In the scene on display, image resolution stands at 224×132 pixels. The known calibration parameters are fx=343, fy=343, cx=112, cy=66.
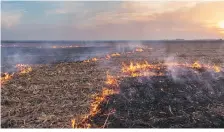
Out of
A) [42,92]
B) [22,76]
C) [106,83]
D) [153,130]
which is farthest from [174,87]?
[22,76]

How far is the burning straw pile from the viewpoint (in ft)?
31.0

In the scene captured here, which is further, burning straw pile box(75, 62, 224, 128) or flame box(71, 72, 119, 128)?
burning straw pile box(75, 62, 224, 128)

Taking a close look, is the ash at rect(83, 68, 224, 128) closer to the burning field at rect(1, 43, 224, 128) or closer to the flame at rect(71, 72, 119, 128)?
the burning field at rect(1, 43, 224, 128)

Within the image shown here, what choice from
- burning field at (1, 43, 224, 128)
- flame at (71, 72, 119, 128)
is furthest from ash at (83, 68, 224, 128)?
flame at (71, 72, 119, 128)

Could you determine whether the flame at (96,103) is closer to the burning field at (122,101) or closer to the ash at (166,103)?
the burning field at (122,101)

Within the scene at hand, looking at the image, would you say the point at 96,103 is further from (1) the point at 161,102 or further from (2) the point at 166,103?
(2) the point at 166,103

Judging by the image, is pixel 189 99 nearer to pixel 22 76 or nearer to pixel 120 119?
pixel 120 119

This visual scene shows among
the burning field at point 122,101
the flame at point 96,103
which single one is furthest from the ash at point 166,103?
the flame at point 96,103

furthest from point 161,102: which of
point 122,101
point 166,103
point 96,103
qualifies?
point 96,103

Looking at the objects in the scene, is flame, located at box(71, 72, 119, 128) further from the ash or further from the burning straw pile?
the ash

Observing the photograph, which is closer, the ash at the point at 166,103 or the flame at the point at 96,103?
the flame at the point at 96,103

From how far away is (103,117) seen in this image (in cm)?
969

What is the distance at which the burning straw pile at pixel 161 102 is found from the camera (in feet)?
31.0

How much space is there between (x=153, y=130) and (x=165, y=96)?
3050mm
